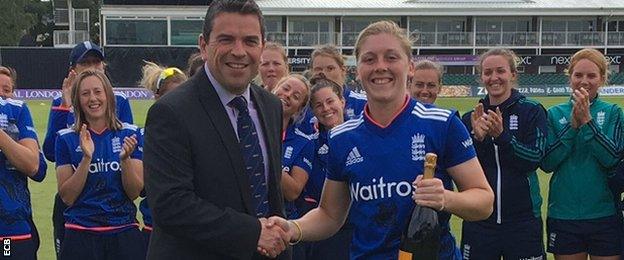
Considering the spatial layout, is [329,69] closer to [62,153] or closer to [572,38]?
[62,153]

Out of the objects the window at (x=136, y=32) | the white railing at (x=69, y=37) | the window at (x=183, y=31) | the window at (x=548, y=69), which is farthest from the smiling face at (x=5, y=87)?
the white railing at (x=69, y=37)

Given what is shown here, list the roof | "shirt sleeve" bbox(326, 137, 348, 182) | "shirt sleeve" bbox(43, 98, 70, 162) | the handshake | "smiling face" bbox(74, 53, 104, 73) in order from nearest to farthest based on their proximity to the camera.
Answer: the handshake → "shirt sleeve" bbox(326, 137, 348, 182) → "shirt sleeve" bbox(43, 98, 70, 162) → "smiling face" bbox(74, 53, 104, 73) → the roof

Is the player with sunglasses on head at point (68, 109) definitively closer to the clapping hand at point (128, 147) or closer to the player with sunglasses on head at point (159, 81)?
the player with sunglasses on head at point (159, 81)

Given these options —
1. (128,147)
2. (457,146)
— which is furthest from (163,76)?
(457,146)

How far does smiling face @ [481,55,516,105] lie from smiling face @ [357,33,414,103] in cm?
214

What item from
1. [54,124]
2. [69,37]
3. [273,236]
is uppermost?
[69,37]

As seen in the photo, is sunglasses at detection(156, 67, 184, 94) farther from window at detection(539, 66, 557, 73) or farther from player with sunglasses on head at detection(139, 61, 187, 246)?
window at detection(539, 66, 557, 73)

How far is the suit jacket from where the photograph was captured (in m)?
2.91

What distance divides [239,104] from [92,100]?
2.08 m

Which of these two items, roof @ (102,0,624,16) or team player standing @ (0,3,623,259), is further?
roof @ (102,0,624,16)

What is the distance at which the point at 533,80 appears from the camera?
4031 cm

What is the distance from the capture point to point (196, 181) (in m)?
2.97

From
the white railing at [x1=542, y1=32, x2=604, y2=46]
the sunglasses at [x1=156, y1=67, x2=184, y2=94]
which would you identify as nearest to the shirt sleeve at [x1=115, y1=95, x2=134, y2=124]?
the sunglasses at [x1=156, y1=67, x2=184, y2=94]

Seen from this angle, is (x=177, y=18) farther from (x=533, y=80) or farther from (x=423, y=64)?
(x=423, y=64)
